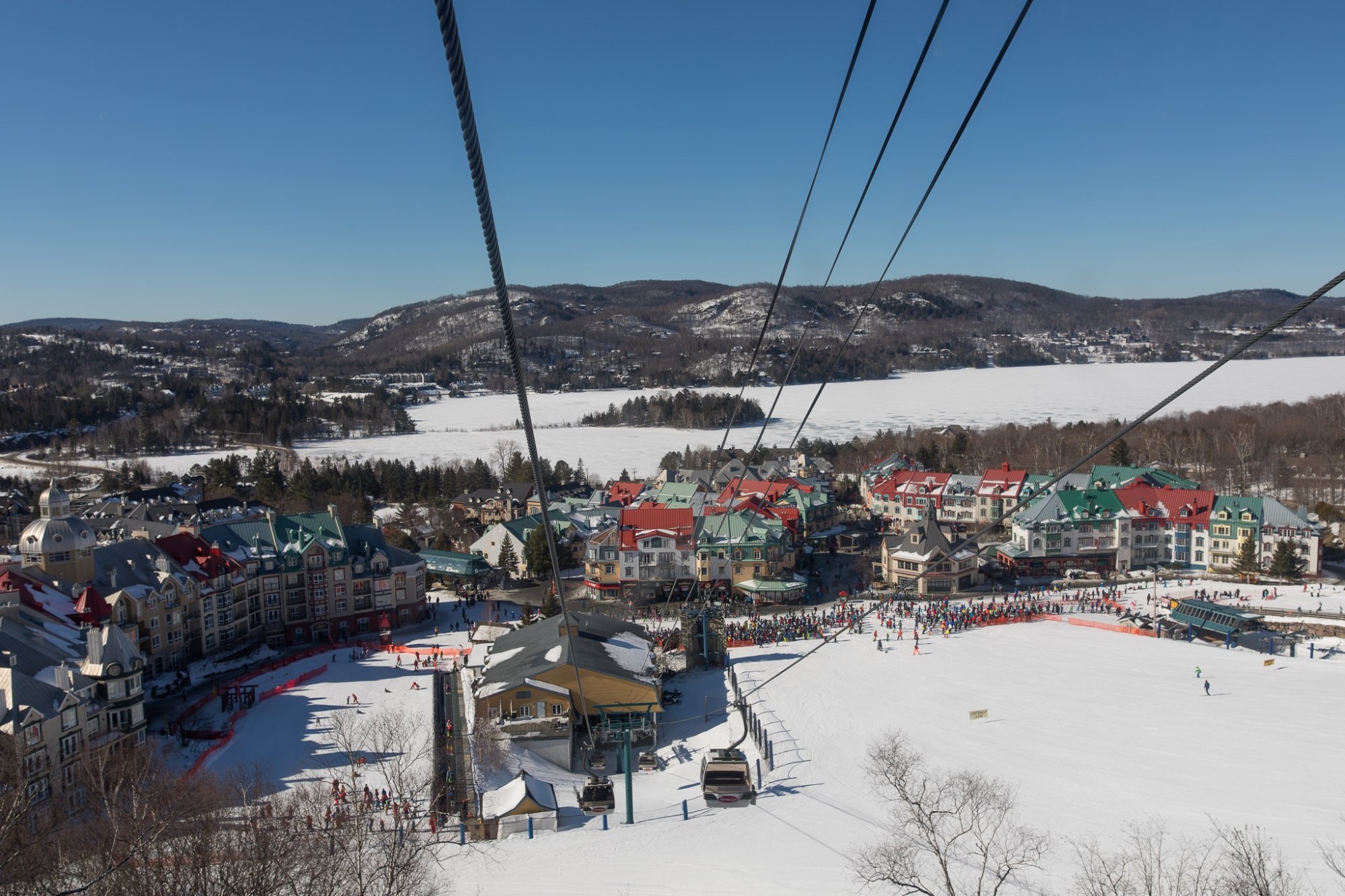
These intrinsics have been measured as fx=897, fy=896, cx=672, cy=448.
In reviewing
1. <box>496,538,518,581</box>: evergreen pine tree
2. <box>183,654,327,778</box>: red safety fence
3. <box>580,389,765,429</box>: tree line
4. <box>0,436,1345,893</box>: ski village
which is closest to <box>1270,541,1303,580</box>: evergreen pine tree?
<box>0,436,1345,893</box>: ski village

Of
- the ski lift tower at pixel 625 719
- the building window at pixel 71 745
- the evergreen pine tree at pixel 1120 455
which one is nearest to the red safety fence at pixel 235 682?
the building window at pixel 71 745

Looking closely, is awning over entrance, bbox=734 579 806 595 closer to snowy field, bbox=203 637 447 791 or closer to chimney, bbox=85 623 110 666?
snowy field, bbox=203 637 447 791

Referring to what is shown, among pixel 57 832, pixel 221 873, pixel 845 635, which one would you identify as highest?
pixel 221 873

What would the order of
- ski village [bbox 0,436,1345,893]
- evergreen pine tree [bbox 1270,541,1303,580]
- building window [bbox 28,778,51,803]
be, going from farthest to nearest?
evergreen pine tree [bbox 1270,541,1303,580], building window [bbox 28,778,51,803], ski village [bbox 0,436,1345,893]

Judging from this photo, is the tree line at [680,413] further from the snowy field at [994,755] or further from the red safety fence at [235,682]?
the snowy field at [994,755]

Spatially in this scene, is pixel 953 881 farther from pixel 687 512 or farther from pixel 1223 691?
pixel 687 512

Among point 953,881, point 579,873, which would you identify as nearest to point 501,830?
point 579,873

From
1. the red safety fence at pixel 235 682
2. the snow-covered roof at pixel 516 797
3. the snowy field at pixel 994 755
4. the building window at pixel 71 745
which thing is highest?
the building window at pixel 71 745
